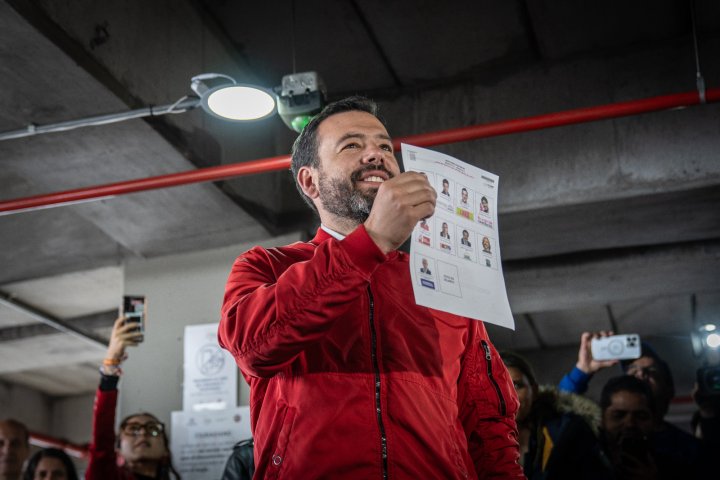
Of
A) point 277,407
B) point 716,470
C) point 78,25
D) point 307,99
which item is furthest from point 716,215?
point 277,407

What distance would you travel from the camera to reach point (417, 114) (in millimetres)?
4617

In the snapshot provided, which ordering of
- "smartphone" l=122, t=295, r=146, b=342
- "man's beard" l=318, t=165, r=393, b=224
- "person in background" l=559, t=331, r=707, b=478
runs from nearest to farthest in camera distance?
"man's beard" l=318, t=165, r=393, b=224, "smartphone" l=122, t=295, r=146, b=342, "person in background" l=559, t=331, r=707, b=478

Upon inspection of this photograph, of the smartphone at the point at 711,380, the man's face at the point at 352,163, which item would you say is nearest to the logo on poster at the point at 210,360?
the smartphone at the point at 711,380

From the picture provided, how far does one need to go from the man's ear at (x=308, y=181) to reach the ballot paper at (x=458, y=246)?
33 centimetres

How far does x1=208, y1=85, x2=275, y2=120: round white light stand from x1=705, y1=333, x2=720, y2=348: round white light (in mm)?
2720

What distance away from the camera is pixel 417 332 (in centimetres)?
150

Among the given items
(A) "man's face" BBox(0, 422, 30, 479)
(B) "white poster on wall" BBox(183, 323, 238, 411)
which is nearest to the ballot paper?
(B) "white poster on wall" BBox(183, 323, 238, 411)

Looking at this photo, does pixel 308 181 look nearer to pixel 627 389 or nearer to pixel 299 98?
pixel 299 98

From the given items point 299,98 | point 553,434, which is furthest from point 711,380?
point 299,98

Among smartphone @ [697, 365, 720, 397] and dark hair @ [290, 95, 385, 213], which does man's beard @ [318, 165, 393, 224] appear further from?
smartphone @ [697, 365, 720, 397]

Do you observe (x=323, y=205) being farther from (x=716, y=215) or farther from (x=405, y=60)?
(x=716, y=215)

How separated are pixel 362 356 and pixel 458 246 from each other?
0.91 ft

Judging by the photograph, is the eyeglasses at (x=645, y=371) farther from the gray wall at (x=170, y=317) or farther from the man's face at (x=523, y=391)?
the gray wall at (x=170, y=317)

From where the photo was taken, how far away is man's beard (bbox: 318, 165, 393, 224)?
62.1 inches
